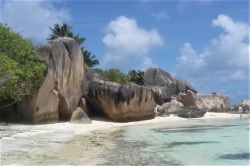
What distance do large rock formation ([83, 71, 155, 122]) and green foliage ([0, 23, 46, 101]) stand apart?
17.2 ft

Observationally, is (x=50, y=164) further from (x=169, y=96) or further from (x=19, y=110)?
(x=169, y=96)

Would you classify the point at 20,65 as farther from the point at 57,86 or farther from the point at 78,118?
the point at 78,118

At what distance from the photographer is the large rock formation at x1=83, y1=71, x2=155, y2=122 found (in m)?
22.9

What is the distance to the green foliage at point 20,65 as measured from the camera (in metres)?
16.4

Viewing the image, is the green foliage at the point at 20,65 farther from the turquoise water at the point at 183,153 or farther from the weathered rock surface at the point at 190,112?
the weathered rock surface at the point at 190,112

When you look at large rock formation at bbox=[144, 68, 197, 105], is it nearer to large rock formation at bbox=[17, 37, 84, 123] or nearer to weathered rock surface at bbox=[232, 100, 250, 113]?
weathered rock surface at bbox=[232, 100, 250, 113]

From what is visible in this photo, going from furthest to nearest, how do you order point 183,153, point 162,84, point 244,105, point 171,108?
point 244,105 → point 162,84 → point 171,108 → point 183,153

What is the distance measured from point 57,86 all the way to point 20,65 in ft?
11.6

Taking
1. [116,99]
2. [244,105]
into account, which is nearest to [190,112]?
[116,99]

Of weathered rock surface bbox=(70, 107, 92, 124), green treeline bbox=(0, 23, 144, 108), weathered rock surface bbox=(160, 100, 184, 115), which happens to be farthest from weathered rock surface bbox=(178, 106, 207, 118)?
green treeline bbox=(0, 23, 144, 108)

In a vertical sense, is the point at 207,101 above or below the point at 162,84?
below

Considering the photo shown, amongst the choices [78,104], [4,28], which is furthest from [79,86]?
[4,28]

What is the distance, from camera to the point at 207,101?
3784cm

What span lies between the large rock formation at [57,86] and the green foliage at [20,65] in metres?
0.89
